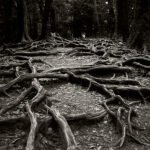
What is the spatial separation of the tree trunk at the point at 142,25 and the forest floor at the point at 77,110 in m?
2.45

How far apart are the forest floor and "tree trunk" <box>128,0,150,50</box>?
2.45 meters

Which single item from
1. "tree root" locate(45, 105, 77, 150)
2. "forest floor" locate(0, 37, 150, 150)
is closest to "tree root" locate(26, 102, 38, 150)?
"forest floor" locate(0, 37, 150, 150)

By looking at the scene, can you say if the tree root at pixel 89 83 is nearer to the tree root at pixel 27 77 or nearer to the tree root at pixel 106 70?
the tree root at pixel 27 77

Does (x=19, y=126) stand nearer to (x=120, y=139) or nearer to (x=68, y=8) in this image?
(x=120, y=139)

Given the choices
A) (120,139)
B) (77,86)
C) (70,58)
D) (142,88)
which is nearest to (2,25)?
(70,58)

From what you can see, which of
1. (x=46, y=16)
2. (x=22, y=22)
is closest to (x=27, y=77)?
(x=22, y=22)

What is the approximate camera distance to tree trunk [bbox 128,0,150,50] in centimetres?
1000

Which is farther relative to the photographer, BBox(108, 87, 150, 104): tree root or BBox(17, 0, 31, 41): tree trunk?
BBox(17, 0, 31, 41): tree trunk

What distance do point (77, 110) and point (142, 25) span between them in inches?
247

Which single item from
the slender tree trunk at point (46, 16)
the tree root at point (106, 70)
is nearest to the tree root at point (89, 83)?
the tree root at point (106, 70)

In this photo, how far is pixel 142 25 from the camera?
33.0 feet

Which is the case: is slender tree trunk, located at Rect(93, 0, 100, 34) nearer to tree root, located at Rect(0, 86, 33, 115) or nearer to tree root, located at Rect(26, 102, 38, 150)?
tree root, located at Rect(0, 86, 33, 115)

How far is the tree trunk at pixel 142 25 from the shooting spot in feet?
32.8

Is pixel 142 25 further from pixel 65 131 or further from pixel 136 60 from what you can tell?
pixel 65 131
